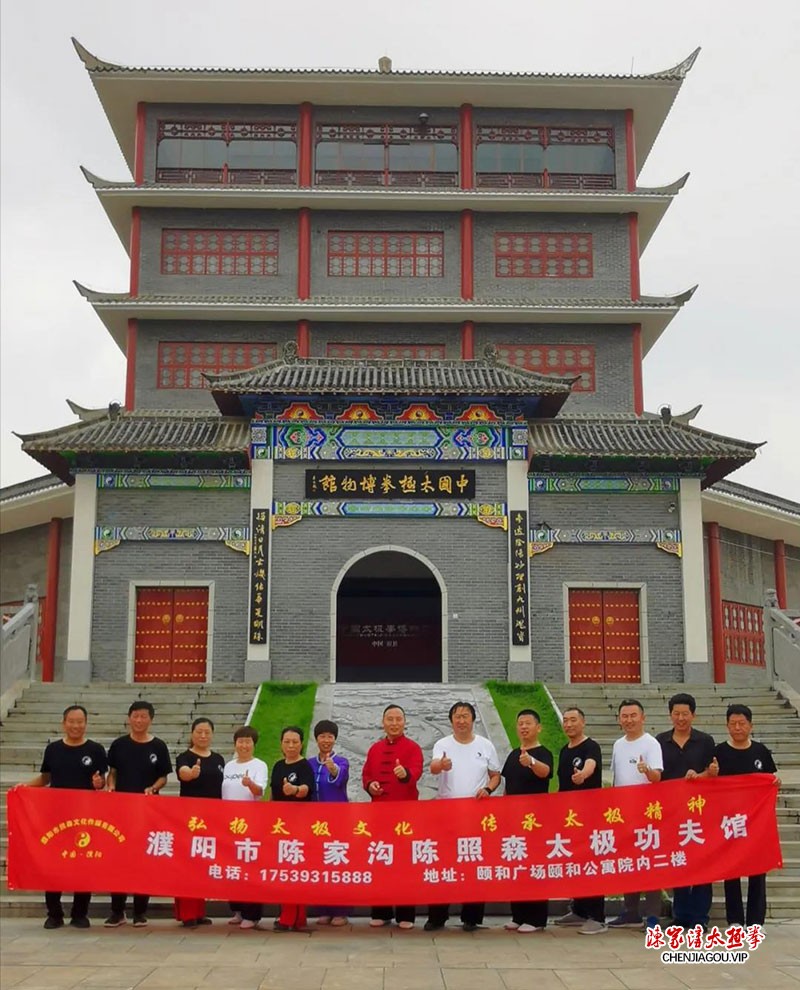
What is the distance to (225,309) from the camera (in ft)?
78.8

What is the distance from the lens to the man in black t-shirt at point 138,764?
8.27 m

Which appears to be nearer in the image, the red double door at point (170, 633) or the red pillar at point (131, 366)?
the red double door at point (170, 633)

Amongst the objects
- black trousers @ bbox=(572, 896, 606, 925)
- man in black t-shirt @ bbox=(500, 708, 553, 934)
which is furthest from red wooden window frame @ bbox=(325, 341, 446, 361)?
black trousers @ bbox=(572, 896, 606, 925)

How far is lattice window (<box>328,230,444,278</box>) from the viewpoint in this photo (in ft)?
82.2

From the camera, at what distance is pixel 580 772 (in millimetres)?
8047

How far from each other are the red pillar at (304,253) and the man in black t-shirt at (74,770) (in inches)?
682

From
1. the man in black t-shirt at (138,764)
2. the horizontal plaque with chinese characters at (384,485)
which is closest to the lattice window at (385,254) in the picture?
the horizontal plaque with chinese characters at (384,485)

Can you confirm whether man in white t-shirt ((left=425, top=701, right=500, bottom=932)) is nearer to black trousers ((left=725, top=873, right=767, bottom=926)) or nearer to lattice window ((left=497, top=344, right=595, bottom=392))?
black trousers ((left=725, top=873, right=767, bottom=926))

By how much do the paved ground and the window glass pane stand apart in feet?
66.2

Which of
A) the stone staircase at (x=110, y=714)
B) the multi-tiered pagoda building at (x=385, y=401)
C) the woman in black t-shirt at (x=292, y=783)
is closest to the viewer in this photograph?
the woman in black t-shirt at (x=292, y=783)

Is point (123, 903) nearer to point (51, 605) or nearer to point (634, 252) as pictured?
point (51, 605)

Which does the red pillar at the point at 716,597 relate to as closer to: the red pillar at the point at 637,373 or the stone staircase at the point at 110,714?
the red pillar at the point at 637,373

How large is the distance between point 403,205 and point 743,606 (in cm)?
1201

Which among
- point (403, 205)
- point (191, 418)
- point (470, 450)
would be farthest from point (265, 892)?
point (403, 205)
